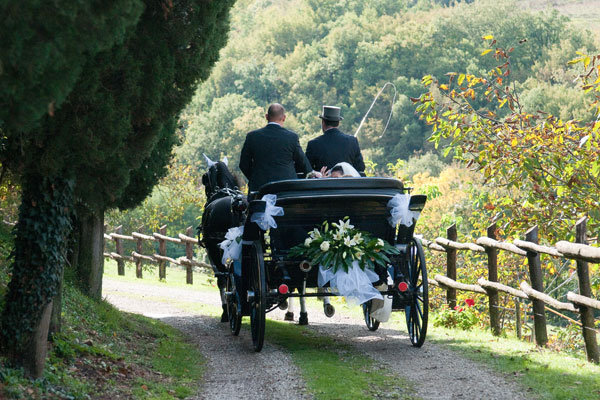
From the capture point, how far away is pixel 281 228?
8.34 meters

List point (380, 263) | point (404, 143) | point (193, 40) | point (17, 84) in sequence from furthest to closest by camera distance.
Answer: point (404, 143) → point (380, 263) → point (193, 40) → point (17, 84)

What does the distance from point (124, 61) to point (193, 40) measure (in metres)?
1.15

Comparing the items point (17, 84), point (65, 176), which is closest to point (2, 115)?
point (17, 84)

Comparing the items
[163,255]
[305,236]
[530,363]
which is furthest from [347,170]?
[163,255]

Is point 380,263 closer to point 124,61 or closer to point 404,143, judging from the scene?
point 124,61

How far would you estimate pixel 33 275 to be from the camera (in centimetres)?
641

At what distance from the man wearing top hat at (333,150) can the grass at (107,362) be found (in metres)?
2.58

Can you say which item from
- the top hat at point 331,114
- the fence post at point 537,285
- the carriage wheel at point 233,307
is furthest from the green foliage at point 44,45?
the fence post at point 537,285

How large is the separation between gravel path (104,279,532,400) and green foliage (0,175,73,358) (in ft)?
5.17

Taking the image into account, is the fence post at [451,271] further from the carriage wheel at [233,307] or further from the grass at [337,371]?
the carriage wheel at [233,307]

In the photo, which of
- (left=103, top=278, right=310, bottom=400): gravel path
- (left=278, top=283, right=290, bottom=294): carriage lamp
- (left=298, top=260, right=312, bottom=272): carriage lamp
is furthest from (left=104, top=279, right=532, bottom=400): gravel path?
(left=298, top=260, right=312, bottom=272): carriage lamp

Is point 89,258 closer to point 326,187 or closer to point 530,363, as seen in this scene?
point 326,187

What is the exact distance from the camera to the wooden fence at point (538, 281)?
7824 mm

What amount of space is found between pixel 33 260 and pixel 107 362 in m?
1.57
